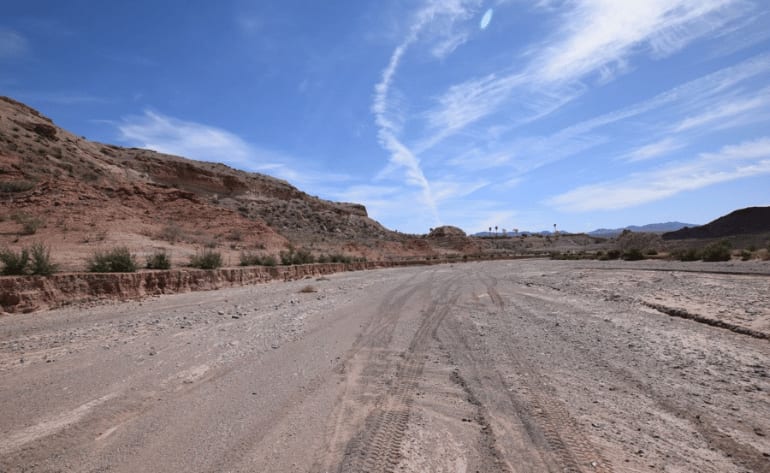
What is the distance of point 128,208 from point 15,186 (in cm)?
615

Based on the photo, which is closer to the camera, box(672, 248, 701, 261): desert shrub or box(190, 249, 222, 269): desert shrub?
box(190, 249, 222, 269): desert shrub

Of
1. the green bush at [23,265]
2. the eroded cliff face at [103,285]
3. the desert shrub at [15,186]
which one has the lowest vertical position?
the eroded cliff face at [103,285]

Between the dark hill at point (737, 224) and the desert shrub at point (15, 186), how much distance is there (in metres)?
93.6

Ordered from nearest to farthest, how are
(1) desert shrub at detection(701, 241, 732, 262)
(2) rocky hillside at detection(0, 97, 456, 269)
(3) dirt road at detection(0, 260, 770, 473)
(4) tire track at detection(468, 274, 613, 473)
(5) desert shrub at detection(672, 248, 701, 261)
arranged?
(4) tire track at detection(468, 274, 613, 473), (3) dirt road at detection(0, 260, 770, 473), (2) rocky hillside at detection(0, 97, 456, 269), (1) desert shrub at detection(701, 241, 732, 262), (5) desert shrub at detection(672, 248, 701, 261)


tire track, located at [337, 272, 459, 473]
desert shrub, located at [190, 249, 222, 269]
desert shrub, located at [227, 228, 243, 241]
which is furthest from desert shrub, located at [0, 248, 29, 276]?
desert shrub, located at [227, 228, 243, 241]

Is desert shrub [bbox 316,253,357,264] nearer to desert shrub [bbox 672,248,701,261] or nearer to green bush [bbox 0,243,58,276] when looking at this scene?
green bush [bbox 0,243,58,276]

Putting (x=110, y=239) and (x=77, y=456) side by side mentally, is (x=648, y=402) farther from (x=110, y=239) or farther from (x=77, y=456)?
(x=110, y=239)

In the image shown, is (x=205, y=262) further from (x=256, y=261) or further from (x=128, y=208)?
(x=128, y=208)

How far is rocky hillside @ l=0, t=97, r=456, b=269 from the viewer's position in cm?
2147

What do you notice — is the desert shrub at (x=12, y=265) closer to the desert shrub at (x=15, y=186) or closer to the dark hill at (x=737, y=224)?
the desert shrub at (x=15, y=186)

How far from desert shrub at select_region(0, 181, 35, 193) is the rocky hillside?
5cm

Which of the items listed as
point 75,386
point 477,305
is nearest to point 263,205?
point 477,305

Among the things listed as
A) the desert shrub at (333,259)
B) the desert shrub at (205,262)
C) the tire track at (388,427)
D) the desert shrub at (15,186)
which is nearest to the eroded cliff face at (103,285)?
the desert shrub at (205,262)

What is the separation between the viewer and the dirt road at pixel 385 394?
3.34m
